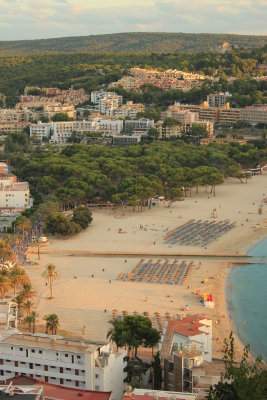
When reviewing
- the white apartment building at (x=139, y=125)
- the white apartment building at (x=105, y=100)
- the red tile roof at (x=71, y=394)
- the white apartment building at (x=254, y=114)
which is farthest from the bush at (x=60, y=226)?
the white apartment building at (x=105, y=100)

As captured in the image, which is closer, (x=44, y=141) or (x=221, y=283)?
(x=221, y=283)

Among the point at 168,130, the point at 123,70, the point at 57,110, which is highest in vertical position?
the point at 123,70

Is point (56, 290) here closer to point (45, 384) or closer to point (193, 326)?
point (193, 326)

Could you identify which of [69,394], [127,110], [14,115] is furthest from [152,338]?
[14,115]

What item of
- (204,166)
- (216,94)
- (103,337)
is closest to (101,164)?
(204,166)

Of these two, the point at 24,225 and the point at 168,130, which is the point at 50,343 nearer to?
the point at 24,225

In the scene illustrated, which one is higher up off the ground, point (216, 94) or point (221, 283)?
point (216, 94)
